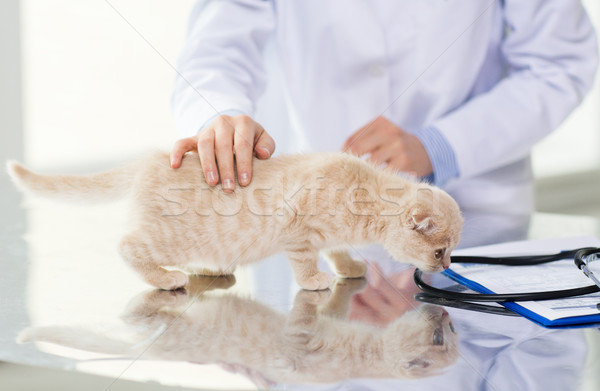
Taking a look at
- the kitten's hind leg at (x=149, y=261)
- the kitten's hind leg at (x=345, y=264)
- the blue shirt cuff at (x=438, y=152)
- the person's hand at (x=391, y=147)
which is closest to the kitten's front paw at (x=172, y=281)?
the kitten's hind leg at (x=149, y=261)

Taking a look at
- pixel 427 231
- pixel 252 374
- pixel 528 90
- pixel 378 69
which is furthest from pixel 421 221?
pixel 528 90

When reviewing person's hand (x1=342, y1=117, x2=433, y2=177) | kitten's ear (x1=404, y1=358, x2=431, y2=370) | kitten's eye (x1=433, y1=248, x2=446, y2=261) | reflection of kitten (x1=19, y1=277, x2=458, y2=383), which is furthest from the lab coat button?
kitten's ear (x1=404, y1=358, x2=431, y2=370)

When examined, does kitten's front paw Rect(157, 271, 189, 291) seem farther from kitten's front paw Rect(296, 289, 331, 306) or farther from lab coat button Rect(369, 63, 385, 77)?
lab coat button Rect(369, 63, 385, 77)

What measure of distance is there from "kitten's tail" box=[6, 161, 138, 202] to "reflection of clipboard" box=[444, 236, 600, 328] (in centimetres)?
60

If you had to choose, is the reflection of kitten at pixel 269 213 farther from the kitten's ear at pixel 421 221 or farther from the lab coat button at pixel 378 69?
the lab coat button at pixel 378 69

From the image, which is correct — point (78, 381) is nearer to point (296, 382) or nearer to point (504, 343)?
point (296, 382)

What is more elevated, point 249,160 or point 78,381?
point 249,160

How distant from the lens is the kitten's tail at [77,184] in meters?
0.98

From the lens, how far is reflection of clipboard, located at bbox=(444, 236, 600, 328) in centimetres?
79

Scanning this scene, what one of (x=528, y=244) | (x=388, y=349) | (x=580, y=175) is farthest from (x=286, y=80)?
(x=580, y=175)

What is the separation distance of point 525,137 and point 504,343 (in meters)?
0.95

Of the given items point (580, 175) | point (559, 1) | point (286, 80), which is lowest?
point (580, 175)

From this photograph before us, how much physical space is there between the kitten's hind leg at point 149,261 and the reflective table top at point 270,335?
0.02m

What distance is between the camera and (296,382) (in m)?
0.64
